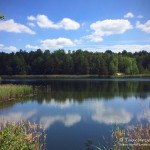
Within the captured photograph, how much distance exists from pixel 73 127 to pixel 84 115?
3.66m

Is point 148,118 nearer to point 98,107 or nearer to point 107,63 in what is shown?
point 98,107

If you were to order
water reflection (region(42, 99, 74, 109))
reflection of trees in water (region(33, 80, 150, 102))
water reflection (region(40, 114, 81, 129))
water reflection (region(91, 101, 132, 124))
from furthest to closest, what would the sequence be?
1. reflection of trees in water (region(33, 80, 150, 102))
2. water reflection (region(42, 99, 74, 109))
3. water reflection (region(91, 101, 132, 124))
4. water reflection (region(40, 114, 81, 129))

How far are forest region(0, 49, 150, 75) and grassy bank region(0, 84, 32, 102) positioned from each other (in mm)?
62218

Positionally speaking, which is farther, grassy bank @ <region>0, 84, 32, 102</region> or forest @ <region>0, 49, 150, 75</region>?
forest @ <region>0, 49, 150, 75</region>

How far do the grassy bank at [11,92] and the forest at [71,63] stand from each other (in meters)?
62.2

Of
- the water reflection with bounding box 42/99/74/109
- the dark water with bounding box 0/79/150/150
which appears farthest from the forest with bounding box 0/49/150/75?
the dark water with bounding box 0/79/150/150

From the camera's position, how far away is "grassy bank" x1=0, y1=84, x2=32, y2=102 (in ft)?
83.9

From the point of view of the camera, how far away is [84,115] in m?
18.6

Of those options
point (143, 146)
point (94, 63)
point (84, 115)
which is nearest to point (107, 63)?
point (94, 63)

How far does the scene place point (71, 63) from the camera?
98.6 metres

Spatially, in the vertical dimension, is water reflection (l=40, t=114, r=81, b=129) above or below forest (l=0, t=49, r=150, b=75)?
below

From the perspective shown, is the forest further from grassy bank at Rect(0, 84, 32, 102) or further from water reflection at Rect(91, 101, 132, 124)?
water reflection at Rect(91, 101, 132, 124)

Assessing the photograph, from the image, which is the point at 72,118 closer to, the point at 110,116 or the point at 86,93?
the point at 110,116

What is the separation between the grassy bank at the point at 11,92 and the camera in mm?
25578
